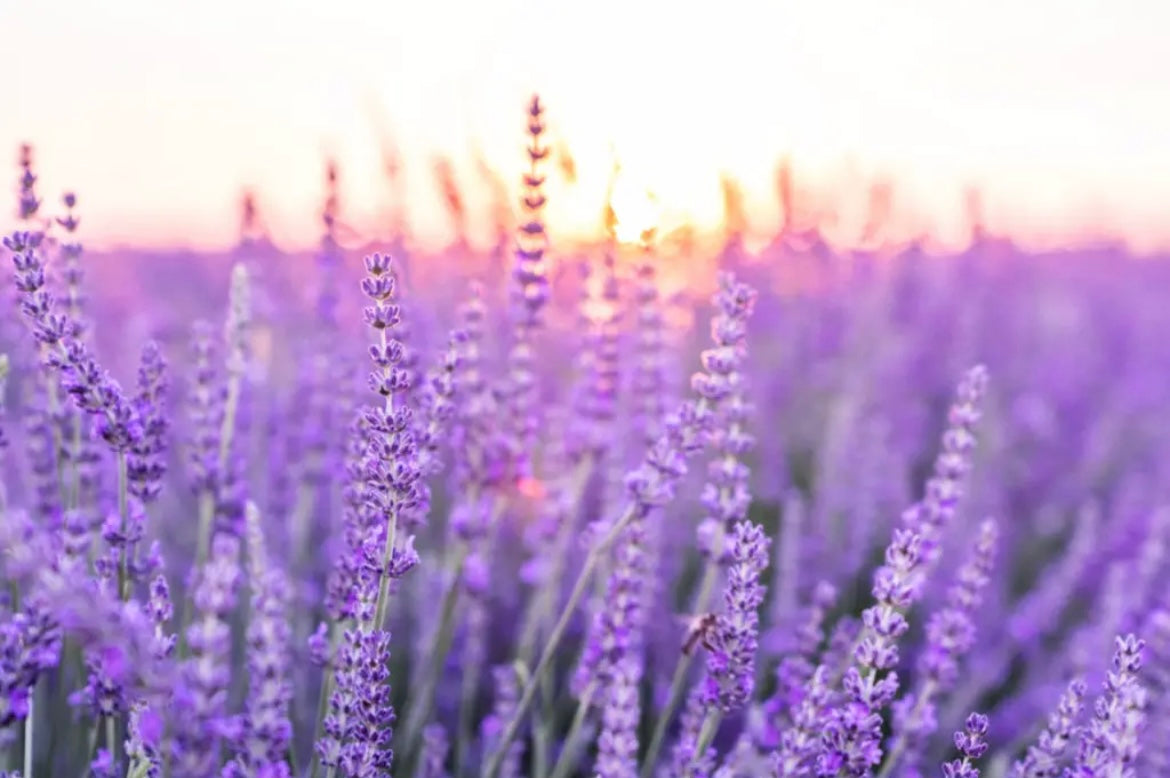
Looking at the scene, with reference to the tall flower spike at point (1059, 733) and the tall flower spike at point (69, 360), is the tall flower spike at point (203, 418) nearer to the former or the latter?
the tall flower spike at point (69, 360)

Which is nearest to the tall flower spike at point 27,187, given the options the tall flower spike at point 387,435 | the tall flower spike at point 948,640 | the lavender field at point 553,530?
→ the lavender field at point 553,530

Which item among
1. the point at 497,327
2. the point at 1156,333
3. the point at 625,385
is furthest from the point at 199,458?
the point at 1156,333

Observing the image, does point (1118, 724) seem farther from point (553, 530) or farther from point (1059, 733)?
point (553, 530)

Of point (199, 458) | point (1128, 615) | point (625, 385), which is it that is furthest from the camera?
point (1128, 615)

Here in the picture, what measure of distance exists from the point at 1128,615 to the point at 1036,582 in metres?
1.69

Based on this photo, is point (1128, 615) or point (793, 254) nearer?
point (1128, 615)

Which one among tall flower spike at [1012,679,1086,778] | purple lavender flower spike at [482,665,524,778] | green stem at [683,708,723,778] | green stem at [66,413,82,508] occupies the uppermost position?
green stem at [66,413,82,508]

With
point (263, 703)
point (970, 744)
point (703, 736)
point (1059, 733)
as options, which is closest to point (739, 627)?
point (703, 736)

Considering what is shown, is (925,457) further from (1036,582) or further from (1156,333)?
(1156,333)

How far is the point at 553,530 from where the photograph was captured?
3010 mm

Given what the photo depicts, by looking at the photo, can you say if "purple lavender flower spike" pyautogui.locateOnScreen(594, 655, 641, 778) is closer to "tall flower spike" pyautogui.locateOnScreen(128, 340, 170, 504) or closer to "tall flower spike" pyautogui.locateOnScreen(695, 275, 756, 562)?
"tall flower spike" pyautogui.locateOnScreen(695, 275, 756, 562)

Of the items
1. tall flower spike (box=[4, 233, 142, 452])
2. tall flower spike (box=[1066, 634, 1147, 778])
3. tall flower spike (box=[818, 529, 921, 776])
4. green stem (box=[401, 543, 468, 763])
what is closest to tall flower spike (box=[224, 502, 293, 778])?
tall flower spike (box=[4, 233, 142, 452])

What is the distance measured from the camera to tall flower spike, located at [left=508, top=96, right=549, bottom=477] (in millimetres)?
2531

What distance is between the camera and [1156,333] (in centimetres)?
796
